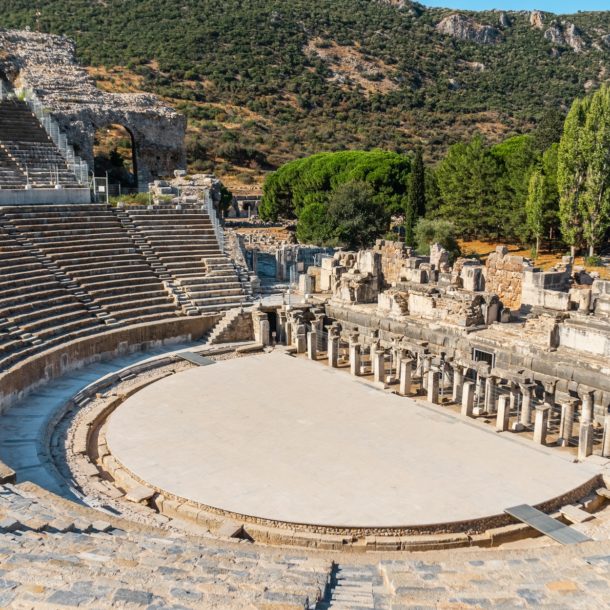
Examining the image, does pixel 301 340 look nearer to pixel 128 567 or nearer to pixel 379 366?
pixel 379 366

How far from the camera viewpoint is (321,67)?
81.5m

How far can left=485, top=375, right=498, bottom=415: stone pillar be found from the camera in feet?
53.6

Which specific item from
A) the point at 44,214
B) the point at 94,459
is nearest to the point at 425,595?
the point at 94,459

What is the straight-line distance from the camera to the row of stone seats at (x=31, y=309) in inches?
707

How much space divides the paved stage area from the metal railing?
1493cm

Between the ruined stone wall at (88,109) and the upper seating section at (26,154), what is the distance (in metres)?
2.08

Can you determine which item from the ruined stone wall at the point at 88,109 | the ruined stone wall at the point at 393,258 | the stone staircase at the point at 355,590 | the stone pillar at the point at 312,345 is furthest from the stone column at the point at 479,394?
the ruined stone wall at the point at 88,109

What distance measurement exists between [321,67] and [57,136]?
54.9 metres

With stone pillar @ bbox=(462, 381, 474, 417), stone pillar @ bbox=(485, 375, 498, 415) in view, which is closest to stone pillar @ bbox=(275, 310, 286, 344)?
stone pillar @ bbox=(462, 381, 474, 417)

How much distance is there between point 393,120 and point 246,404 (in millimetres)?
64421

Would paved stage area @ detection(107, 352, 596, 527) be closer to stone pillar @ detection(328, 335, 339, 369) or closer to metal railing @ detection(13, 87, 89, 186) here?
stone pillar @ detection(328, 335, 339, 369)

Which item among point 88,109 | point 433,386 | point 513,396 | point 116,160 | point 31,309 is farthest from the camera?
point 116,160

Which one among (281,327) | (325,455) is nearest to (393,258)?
(281,327)

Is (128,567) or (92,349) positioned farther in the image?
(92,349)
